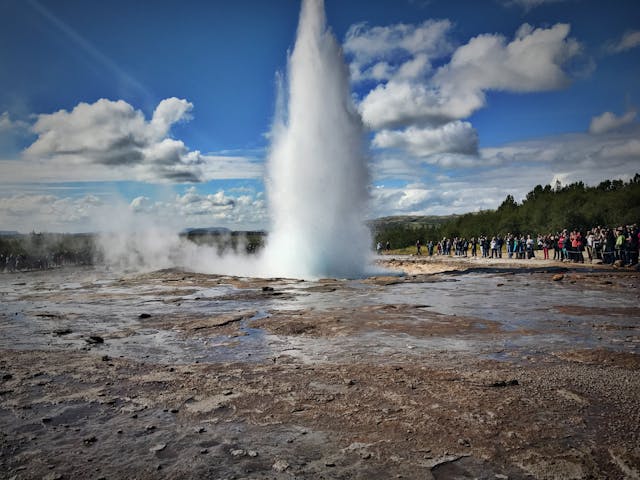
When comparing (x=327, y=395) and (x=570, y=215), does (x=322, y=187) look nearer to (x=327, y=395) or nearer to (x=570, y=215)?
(x=327, y=395)

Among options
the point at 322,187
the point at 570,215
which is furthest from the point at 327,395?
the point at 570,215

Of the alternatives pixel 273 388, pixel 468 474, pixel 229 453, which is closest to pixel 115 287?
pixel 273 388

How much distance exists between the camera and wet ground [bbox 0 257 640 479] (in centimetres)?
322

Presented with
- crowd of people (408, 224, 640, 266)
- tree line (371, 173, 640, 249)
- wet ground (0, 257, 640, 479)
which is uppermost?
tree line (371, 173, 640, 249)

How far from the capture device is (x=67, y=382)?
5.25m

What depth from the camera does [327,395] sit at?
4.59m

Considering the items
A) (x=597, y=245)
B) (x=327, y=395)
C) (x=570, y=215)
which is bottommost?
(x=327, y=395)

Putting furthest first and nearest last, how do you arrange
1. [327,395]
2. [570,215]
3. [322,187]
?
1. [570,215]
2. [322,187]
3. [327,395]

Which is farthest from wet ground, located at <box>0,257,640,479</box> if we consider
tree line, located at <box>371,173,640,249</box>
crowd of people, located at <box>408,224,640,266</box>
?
tree line, located at <box>371,173,640,249</box>

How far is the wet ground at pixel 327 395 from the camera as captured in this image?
3.22m

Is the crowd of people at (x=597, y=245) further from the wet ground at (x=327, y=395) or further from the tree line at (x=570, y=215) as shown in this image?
the wet ground at (x=327, y=395)

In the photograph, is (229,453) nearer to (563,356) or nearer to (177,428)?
Answer: (177,428)

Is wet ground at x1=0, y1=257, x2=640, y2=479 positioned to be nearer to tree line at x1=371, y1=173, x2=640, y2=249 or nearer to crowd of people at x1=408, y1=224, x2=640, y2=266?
crowd of people at x1=408, y1=224, x2=640, y2=266

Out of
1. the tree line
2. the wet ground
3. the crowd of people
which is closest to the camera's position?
the wet ground
